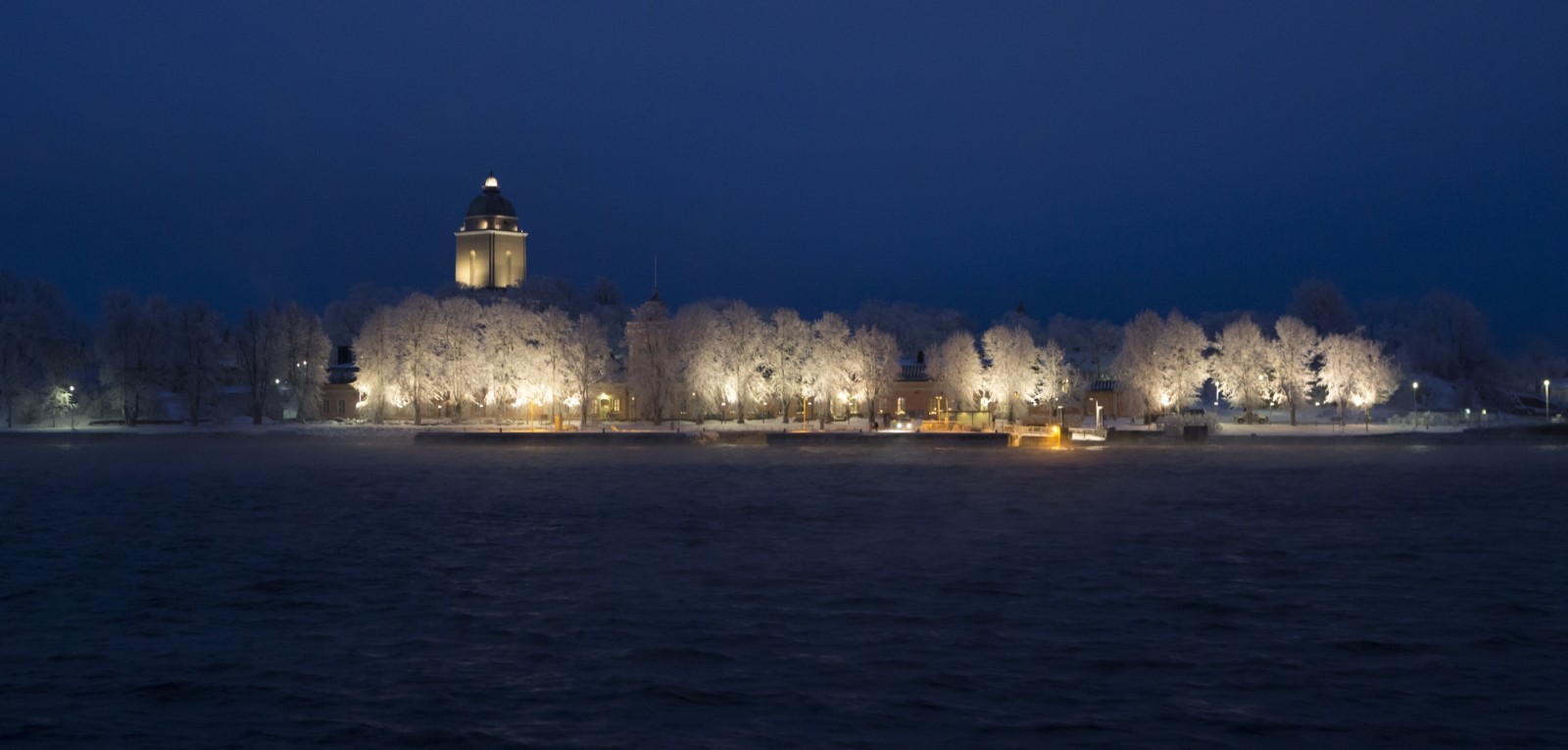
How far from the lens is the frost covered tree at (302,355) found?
87.1 metres

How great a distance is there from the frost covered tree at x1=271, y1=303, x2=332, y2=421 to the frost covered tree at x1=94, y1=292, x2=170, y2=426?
665 cm

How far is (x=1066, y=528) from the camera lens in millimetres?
32844

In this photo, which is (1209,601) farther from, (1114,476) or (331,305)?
(331,305)

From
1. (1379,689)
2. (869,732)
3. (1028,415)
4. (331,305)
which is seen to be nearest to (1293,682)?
(1379,689)

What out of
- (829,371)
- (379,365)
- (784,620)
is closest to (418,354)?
(379,365)

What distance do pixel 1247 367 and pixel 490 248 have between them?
239ft

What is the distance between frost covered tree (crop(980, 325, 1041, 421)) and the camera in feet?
306

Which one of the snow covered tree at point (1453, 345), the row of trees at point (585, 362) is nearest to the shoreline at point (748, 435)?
the row of trees at point (585, 362)

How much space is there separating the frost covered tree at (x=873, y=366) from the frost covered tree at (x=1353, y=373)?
90.8 ft

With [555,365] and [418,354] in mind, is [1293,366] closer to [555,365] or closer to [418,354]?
[555,365]

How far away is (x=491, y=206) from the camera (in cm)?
13362

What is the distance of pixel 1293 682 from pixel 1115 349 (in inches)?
4603

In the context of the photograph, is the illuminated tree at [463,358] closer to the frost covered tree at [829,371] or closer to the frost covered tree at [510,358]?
the frost covered tree at [510,358]

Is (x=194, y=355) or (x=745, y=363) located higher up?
(x=194, y=355)
